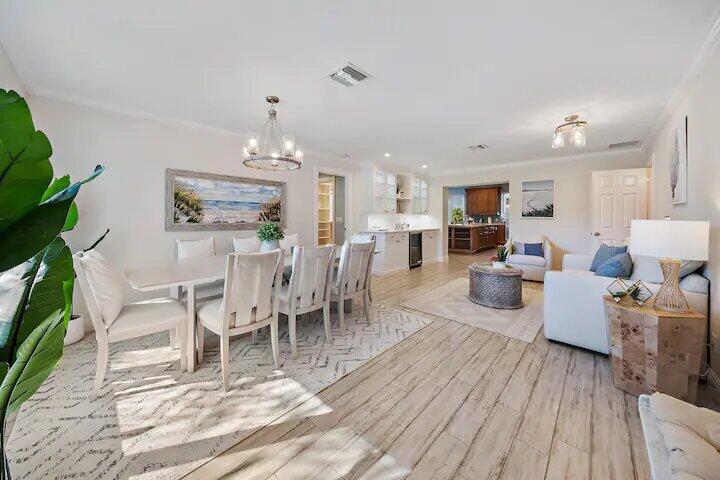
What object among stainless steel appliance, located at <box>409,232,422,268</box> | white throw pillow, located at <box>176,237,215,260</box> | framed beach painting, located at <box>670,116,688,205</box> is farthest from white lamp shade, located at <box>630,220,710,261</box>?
stainless steel appliance, located at <box>409,232,422,268</box>

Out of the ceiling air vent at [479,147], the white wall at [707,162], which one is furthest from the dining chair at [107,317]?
the ceiling air vent at [479,147]

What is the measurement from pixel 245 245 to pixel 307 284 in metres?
1.82

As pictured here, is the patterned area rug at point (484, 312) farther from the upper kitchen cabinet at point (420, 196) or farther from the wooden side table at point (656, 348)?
the upper kitchen cabinet at point (420, 196)

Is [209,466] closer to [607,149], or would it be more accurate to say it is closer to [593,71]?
[593,71]

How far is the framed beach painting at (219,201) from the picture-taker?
12.2ft

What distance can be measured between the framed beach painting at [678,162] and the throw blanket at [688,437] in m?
2.59

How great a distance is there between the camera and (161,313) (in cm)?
221

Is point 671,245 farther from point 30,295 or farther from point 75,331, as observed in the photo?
point 75,331

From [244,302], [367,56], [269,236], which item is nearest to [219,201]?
[269,236]

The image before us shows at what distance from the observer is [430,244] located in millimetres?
7453

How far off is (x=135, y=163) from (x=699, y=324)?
→ 200 inches

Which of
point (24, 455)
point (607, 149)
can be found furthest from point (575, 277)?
point (607, 149)

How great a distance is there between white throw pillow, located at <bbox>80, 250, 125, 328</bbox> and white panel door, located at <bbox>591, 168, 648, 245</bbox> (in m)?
6.54

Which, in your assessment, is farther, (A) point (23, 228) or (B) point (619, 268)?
(B) point (619, 268)
